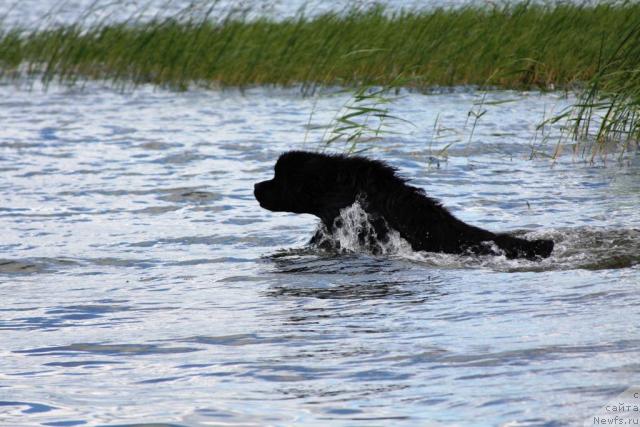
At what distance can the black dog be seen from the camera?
8328mm

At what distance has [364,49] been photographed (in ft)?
53.0

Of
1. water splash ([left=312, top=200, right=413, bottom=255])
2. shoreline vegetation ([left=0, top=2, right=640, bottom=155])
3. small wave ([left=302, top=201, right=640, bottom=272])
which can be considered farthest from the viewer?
shoreline vegetation ([left=0, top=2, right=640, bottom=155])

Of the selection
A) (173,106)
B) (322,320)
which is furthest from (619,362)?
(173,106)

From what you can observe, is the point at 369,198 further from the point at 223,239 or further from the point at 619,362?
the point at 619,362

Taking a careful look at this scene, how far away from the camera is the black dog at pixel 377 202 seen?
27.3ft

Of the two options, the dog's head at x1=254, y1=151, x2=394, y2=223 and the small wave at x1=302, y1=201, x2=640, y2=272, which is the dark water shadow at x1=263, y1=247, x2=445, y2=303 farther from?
the dog's head at x1=254, y1=151, x2=394, y2=223

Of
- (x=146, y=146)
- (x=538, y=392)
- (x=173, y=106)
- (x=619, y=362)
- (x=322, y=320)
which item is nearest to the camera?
(x=538, y=392)

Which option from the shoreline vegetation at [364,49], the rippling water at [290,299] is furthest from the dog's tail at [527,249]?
the shoreline vegetation at [364,49]

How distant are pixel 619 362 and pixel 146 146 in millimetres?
11381

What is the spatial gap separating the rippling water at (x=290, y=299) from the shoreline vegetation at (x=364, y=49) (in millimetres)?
2588

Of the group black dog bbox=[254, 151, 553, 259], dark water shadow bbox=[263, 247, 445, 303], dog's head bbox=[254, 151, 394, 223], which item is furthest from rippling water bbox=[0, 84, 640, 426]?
dog's head bbox=[254, 151, 394, 223]

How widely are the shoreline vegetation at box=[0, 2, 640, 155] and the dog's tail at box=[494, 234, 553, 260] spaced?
8.05m

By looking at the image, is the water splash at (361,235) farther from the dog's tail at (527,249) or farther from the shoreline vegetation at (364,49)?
the shoreline vegetation at (364,49)

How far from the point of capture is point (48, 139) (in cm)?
1672
